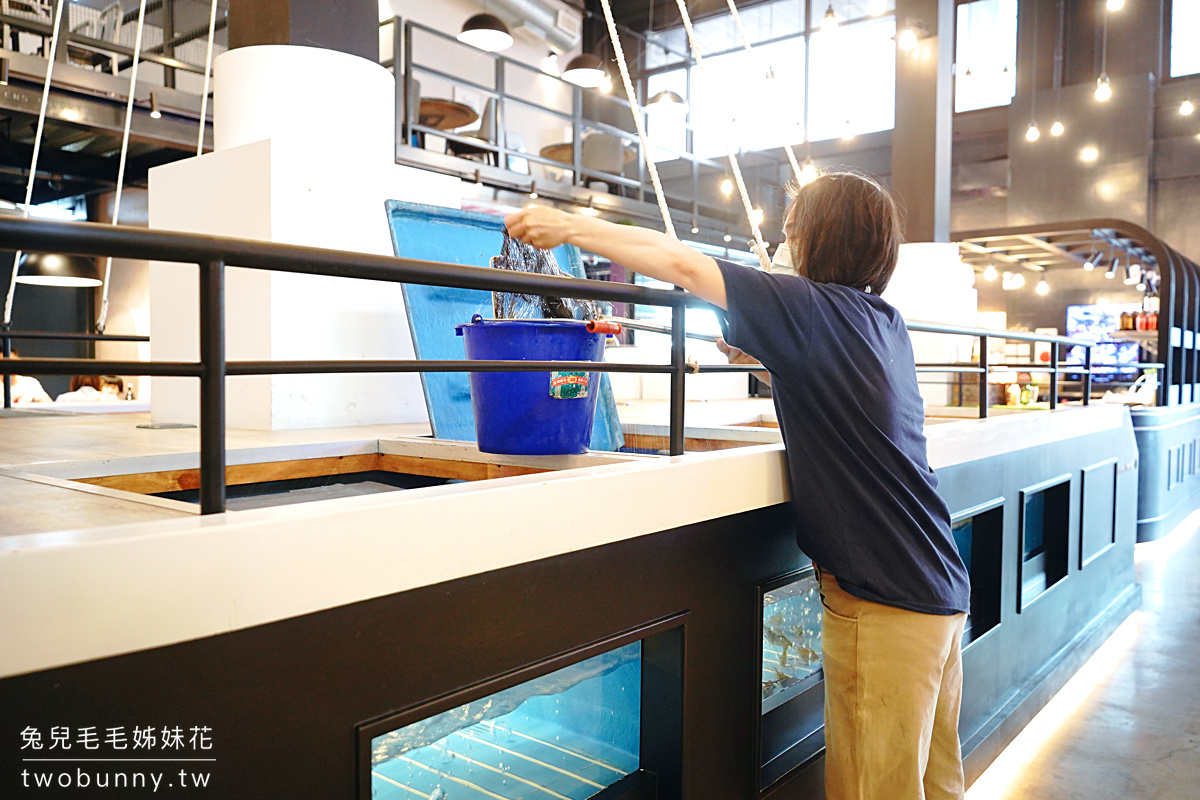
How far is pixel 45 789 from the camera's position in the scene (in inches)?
32.4

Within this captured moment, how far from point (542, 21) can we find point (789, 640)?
10.9 m

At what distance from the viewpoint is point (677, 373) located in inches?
66.0

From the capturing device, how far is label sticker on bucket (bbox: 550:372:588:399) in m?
1.79

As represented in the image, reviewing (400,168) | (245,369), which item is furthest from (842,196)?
(400,168)

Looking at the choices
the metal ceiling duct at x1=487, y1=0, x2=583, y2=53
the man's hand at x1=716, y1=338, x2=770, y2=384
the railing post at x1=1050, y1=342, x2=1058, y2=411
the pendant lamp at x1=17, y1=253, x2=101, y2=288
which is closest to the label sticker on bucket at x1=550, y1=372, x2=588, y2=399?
the man's hand at x1=716, y1=338, x2=770, y2=384

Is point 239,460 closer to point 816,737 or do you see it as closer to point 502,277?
point 502,277

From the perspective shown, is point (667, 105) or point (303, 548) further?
point (667, 105)

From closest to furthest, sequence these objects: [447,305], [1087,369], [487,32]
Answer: [447,305] → [1087,369] → [487,32]

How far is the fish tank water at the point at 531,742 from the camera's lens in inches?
60.0

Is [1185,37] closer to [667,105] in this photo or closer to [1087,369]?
[667,105]

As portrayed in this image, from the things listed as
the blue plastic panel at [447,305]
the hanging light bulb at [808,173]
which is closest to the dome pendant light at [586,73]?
the hanging light bulb at [808,173]

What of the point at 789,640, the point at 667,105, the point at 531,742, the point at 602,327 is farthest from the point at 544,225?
the point at 667,105

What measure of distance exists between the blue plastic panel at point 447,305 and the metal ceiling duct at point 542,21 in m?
9.42

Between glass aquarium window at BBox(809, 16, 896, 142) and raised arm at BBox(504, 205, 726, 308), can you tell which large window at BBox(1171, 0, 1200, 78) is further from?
raised arm at BBox(504, 205, 726, 308)
